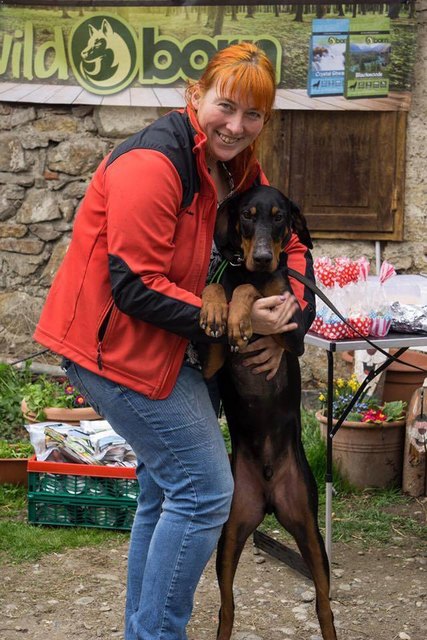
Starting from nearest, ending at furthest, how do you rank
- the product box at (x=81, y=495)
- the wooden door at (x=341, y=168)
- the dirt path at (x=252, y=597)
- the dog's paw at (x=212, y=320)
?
the dog's paw at (x=212, y=320)
the dirt path at (x=252, y=597)
the product box at (x=81, y=495)
the wooden door at (x=341, y=168)

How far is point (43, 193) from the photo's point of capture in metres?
6.45

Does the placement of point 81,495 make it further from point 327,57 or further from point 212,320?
point 327,57

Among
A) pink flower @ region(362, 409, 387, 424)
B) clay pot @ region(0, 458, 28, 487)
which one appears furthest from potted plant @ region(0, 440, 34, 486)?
pink flower @ region(362, 409, 387, 424)

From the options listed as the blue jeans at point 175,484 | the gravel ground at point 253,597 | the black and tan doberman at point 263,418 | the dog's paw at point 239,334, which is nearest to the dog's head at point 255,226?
the black and tan doberman at point 263,418

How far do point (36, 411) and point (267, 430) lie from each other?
88.6 inches

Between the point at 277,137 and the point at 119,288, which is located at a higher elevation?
the point at 277,137

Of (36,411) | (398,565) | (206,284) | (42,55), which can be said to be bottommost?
(398,565)

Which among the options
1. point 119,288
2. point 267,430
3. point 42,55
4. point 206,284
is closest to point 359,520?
point 267,430

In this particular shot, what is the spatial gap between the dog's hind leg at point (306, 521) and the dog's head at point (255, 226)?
2.31 feet

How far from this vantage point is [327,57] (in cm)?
600

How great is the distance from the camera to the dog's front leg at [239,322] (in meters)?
2.82

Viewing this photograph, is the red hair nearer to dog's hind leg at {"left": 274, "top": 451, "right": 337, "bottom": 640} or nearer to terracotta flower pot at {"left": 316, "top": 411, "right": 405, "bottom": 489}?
dog's hind leg at {"left": 274, "top": 451, "right": 337, "bottom": 640}

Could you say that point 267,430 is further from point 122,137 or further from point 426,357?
point 122,137

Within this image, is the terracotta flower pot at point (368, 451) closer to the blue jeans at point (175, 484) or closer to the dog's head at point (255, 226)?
the dog's head at point (255, 226)
